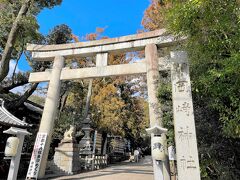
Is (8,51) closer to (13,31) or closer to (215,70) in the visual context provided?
(13,31)

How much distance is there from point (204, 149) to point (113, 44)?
20.8ft

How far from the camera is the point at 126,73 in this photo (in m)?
9.39

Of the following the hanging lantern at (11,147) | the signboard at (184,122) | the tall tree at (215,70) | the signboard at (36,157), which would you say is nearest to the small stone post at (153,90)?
the tall tree at (215,70)

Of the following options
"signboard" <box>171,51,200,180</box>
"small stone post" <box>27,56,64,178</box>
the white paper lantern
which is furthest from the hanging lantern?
"signboard" <box>171,51,200,180</box>

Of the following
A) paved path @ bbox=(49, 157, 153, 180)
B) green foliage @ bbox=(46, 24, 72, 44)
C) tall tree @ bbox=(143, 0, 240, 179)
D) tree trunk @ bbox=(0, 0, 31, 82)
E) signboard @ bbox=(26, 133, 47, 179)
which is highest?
green foliage @ bbox=(46, 24, 72, 44)

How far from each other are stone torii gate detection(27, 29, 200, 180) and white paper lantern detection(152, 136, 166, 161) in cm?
43

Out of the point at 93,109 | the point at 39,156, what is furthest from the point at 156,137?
the point at 93,109

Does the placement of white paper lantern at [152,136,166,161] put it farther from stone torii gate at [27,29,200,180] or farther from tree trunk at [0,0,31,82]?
tree trunk at [0,0,31,82]

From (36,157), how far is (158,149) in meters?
5.32

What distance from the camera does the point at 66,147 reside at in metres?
12.2

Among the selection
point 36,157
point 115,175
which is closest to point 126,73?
point 36,157

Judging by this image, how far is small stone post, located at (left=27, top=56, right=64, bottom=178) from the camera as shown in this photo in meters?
9.21

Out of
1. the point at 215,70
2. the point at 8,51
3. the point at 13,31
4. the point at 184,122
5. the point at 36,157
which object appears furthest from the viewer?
the point at 13,31

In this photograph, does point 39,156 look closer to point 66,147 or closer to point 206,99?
point 66,147
